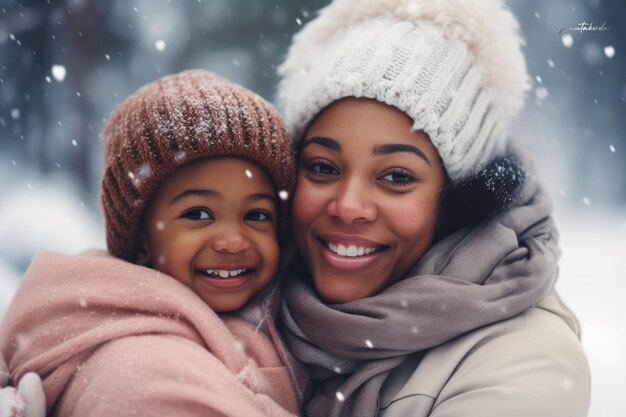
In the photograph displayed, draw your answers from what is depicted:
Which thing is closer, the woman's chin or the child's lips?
the child's lips

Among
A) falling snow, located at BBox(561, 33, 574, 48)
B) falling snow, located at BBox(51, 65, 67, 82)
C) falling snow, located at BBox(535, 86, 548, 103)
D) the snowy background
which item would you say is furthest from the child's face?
falling snow, located at BBox(535, 86, 548, 103)

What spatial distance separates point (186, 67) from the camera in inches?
249

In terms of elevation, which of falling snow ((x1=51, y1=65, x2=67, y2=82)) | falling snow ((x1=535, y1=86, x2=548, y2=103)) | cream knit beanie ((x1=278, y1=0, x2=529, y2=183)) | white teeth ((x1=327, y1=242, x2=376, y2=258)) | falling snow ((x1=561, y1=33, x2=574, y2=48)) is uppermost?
cream knit beanie ((x1=278, y1=0, x2=529, y2=183))

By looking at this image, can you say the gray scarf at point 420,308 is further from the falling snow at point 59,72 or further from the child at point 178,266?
the falling snow at point 59,72

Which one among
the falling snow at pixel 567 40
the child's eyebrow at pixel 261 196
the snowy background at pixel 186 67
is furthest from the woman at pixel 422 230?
the falling snow at pixel 567 40

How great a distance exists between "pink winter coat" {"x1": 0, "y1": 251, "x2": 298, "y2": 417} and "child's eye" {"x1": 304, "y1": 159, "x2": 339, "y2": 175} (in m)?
0.57

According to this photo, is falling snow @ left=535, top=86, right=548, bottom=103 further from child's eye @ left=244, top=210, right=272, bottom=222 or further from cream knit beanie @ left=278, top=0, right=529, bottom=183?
child's eye @ left=244, top=210, right=272, bottom=222

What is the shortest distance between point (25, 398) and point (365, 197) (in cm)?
119

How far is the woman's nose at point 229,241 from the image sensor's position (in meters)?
1.99

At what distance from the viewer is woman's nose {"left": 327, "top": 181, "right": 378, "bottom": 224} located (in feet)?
6.75

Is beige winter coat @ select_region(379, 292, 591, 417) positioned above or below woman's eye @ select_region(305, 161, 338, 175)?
below

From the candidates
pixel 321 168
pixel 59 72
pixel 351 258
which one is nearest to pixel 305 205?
pixel 321 168

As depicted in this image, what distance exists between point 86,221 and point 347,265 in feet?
14.1

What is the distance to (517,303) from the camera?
1.93m
